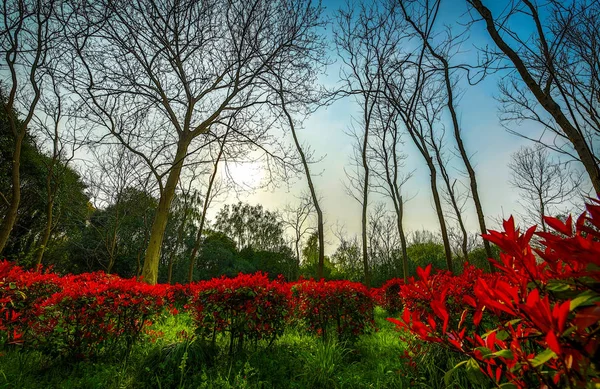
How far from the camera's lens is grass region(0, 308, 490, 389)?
10.3 ft

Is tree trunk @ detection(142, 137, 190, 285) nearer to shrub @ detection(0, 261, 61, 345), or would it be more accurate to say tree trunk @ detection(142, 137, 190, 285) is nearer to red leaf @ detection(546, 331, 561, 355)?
shrub @ detection(0, 261, 61, 345)

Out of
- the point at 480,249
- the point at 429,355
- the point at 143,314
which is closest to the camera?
the point at 429,355

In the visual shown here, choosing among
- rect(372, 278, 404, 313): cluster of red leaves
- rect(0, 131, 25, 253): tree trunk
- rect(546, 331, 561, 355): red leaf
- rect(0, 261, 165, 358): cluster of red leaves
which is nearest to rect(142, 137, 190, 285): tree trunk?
rect(0, 131, 25, 253): tree trunk

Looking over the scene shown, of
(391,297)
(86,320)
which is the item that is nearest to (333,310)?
(86,320)

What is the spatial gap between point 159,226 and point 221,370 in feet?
18.8

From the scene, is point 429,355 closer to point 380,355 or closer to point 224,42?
point 380,355

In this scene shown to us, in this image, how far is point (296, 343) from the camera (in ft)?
15.3

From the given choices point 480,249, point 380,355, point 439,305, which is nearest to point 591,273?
point 439,305

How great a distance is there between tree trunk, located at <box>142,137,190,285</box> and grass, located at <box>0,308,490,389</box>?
3694 millimetres

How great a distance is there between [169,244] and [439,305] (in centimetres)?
2204

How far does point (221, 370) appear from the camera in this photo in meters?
3.45

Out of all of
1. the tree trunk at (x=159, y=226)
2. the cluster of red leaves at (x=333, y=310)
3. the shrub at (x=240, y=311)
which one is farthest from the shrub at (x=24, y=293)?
the cluster of red leaves at (x=333, y=310)

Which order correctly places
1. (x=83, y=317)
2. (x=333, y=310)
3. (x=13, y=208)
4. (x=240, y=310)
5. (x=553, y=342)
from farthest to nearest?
(x=13, y=208) < (x=333, y=310) < (x=240, y=310) < (x=83, y=317) < (x=553, y=342)

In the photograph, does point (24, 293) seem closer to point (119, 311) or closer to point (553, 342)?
point (119, 311)
